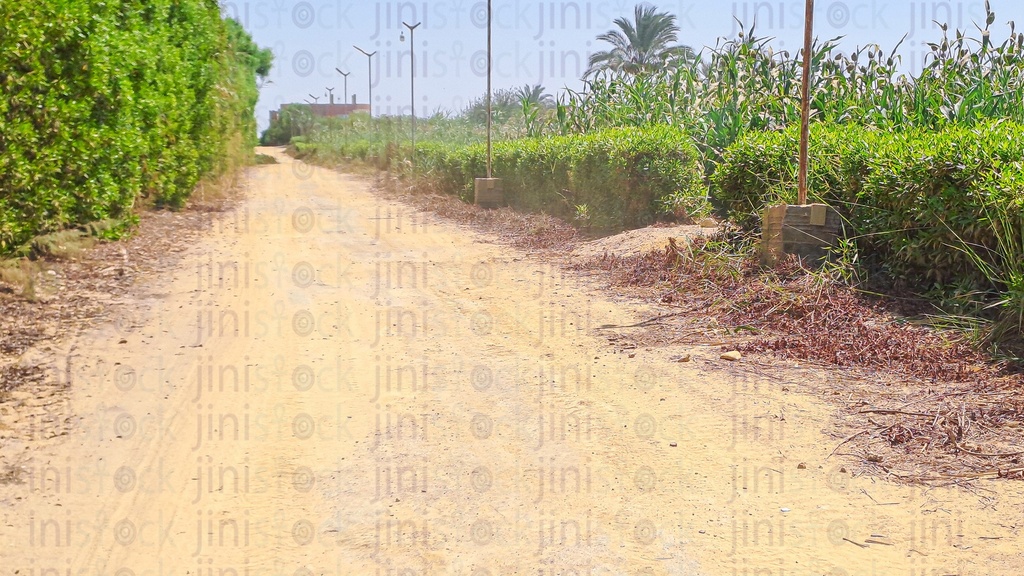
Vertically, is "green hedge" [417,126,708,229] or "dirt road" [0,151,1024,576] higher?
"green hedge" [417,126,708,229]

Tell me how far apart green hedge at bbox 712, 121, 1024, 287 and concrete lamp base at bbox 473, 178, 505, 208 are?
1152 centimetres

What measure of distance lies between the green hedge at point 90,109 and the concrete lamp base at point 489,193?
652cm

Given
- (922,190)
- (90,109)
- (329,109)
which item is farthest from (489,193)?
(329,109)

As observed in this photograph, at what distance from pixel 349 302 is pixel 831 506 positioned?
5.63 meters

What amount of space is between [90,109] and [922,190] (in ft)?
28.3

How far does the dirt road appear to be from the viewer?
12.0 feet

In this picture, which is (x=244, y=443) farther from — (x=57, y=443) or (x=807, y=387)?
(x=807, y=387)

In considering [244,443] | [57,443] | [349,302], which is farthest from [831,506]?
[349,302]

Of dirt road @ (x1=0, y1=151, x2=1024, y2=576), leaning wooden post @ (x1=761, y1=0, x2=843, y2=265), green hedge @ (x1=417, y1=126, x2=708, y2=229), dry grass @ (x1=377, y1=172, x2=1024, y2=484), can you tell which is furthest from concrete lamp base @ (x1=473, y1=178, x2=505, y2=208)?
dirt road @ (x1=0, y1=151, x2=1024, y2=576)

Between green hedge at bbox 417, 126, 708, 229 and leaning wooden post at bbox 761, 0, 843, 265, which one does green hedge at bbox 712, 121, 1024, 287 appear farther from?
green hedge at bbox 417, 126, 708, 229

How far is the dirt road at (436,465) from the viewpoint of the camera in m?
3.66

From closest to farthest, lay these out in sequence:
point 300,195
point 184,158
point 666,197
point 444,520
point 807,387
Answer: point 444,520 < point 807,387 < point 666,197 < point 184,158 < point 300,195

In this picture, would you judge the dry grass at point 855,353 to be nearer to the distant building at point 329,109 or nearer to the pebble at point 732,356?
the pebble at point 732,356

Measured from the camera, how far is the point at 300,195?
23.6 metres
